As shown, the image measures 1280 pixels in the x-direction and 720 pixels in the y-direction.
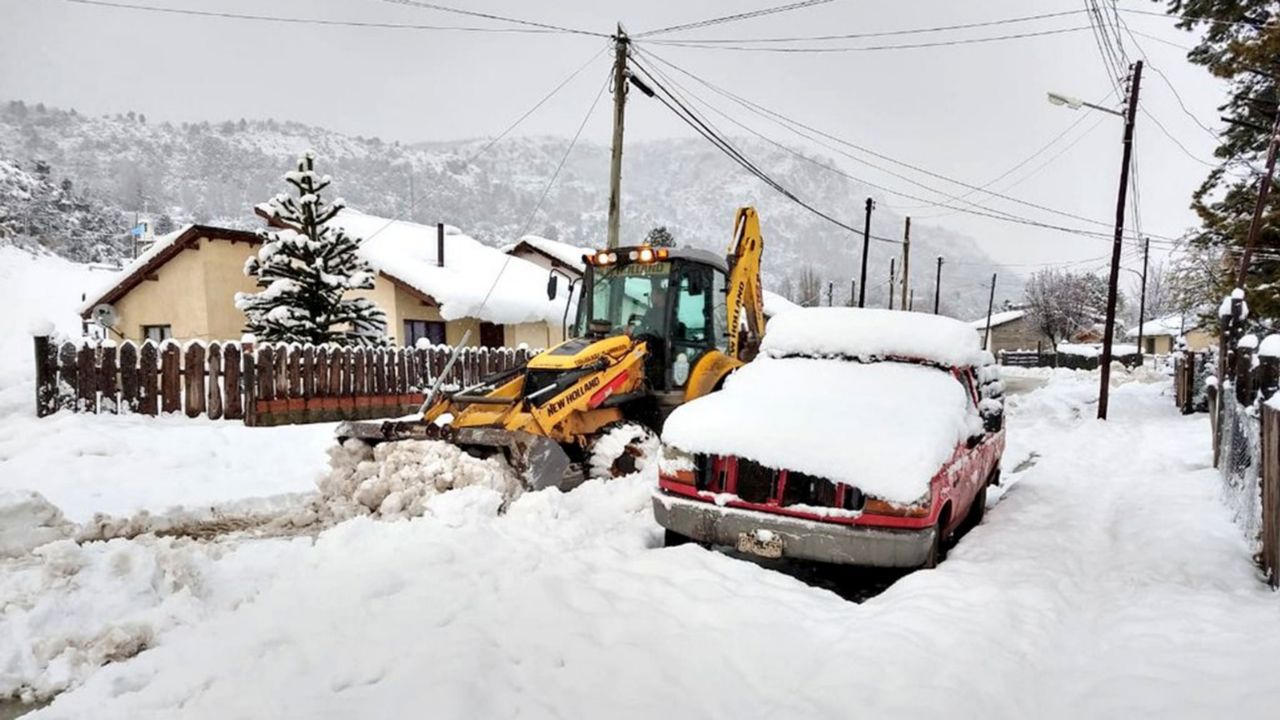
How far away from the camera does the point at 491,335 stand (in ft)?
75.6

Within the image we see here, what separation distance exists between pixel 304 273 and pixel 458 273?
8.09 m

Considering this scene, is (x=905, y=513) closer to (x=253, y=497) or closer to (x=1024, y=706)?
(x=1024, y=706)

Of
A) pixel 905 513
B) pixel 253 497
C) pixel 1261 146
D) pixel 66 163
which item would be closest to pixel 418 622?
pixel 905 513

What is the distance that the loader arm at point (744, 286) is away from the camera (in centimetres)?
938

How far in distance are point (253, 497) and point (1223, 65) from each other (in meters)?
20.1

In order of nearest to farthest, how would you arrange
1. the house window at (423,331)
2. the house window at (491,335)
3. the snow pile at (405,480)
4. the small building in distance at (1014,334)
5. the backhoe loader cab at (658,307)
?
1. the snow pile at (405,480)
2. the backhoe loader cab at (658,307)
3. the house window at (423,331)
4. the house window at (491,335)
5. the small building in distance at (1014,334)

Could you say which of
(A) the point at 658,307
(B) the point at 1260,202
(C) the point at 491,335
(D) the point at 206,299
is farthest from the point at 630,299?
(D) the point at 206,299

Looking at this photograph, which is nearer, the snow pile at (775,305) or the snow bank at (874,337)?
the snow bank at (874,337)

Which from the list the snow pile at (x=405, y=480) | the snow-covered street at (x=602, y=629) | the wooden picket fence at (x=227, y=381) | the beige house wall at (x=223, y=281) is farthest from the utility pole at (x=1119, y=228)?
the beige house wall at (x=223, y=281)

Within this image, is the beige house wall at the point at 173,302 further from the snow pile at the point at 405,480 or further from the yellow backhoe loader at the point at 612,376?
the snow pile at the point at 405,480

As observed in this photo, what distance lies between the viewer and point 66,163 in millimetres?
125188

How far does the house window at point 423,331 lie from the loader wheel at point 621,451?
49.7ft

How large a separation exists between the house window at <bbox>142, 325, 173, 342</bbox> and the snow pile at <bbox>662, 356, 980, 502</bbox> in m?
21.3

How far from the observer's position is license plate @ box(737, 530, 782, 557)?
14.6 ft
